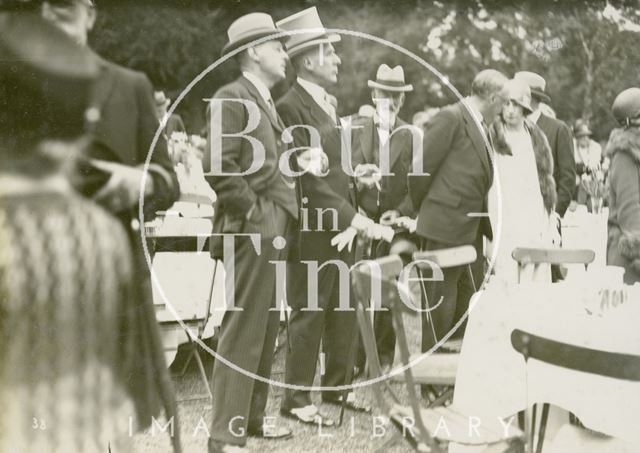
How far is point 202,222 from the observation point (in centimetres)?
335

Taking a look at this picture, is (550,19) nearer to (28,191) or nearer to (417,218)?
(417,218)

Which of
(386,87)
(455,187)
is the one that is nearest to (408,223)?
(455,187)

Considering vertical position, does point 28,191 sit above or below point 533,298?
above

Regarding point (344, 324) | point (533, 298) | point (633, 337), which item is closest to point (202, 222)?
point (344, 324)

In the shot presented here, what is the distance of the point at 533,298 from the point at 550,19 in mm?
1473

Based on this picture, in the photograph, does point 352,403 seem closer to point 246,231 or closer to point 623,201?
point 246,231

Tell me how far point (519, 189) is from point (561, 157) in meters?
0.27

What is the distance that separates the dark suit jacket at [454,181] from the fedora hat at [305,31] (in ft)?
2.13

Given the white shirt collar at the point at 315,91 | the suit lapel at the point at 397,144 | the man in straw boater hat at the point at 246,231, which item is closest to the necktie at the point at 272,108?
the man in straw boater hat at the point at 246,231

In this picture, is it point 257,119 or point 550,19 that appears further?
point 550,19

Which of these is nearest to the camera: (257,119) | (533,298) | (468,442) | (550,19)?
(468,442)

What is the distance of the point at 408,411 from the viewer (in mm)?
2957

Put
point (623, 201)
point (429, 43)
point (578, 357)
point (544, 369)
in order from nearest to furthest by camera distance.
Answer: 1. point (578, 357)
2. point (544, 369)
3. point (429, 43)
4. point (623, 201)

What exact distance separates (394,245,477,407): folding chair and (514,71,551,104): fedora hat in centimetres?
81
